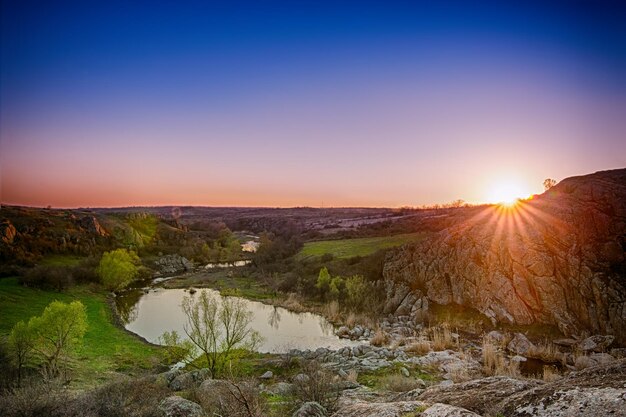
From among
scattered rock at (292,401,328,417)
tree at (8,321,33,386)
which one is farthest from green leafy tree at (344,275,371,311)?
scattered rock at (292,401,328,417)

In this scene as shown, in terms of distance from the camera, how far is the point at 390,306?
4675 centimetres

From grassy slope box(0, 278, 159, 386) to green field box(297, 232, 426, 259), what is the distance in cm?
3982

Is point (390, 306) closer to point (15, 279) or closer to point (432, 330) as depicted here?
point (432, 330)

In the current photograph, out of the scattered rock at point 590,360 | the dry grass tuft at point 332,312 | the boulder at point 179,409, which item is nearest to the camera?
the boulder at point 179,409

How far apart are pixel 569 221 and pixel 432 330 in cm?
1630

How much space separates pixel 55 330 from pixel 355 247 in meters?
58.5

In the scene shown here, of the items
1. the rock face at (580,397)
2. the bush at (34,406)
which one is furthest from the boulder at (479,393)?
the bush at (34,406)

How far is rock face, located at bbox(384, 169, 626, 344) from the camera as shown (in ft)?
103

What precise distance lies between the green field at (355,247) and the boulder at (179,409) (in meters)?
56.1

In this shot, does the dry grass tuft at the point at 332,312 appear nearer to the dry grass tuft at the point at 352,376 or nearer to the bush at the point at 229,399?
the dry grass tuft at the point at 352,376

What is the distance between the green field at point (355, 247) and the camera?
7175 cm

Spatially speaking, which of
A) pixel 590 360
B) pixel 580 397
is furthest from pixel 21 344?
pixel 590 360

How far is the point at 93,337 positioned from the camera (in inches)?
1651

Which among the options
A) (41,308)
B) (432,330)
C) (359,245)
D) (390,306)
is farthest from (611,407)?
(359,245)
